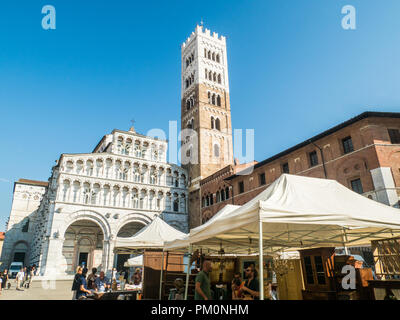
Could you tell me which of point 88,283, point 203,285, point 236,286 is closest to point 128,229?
point 88,283

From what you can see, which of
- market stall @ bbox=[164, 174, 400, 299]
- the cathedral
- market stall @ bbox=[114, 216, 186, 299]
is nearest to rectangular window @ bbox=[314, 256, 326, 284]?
market stall @ bbox=[164, 174, 400, 299]

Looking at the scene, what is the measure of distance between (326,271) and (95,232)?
31.6 metres

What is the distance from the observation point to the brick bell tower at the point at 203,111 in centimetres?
3581

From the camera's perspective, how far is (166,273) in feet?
32.1

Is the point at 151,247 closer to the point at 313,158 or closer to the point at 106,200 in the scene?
the point at 313,158

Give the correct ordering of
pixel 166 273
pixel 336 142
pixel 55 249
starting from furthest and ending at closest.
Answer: pixel 55 249 < pixel 336 142 < pixel 166 273

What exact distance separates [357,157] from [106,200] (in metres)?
25.3

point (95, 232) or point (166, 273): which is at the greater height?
point (95, 232)

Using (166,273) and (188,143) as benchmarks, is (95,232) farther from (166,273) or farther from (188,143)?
(166,273)

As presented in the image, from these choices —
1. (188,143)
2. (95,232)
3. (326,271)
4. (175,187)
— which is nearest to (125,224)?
(95,232)

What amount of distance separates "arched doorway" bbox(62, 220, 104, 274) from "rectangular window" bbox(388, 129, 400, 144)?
31.1 m

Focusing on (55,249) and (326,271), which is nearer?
(326,271)
